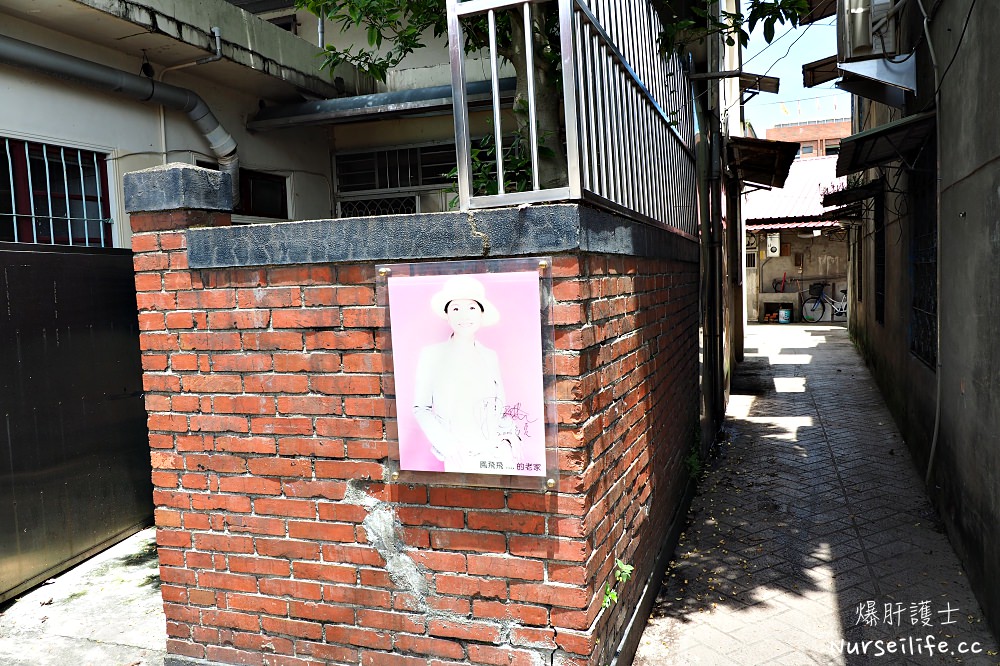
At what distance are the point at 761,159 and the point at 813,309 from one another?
1501 centimetres

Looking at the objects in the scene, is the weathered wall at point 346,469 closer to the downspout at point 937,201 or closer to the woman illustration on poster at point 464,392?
the woman illustration on poster at point 464,392

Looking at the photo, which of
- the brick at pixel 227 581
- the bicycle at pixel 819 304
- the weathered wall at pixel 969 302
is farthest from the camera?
the bicycle at pixel 819 304

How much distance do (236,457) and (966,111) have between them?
182 inches

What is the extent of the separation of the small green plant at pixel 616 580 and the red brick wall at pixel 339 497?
54mm

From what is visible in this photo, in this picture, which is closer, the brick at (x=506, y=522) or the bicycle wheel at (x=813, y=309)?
the brick at (x=506, y=522)

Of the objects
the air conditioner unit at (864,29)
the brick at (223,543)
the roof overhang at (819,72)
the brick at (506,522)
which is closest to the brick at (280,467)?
the brick at (223,543)

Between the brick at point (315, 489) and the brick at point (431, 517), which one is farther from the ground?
the brick at point (315, 489)

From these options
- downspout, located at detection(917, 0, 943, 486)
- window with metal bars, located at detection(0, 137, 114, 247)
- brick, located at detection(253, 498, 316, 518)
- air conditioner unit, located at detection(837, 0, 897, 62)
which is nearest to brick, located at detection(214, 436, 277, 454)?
brick, located at detection(253, 498, 316, 518)

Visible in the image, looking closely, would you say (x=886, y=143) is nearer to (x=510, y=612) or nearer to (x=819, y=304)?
(x=510, y=612)

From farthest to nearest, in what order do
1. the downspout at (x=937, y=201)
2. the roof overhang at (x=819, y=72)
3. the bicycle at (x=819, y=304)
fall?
the bicycle at (x=819, y=304)
the roof overhang at (x=819, y=72)
the downspout at (x=937, y=201)

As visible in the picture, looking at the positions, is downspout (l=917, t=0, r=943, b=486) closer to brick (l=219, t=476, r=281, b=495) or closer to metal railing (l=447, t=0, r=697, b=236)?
metal railing (l=447, t=0, r=697, b=236)

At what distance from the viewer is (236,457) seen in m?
3.36

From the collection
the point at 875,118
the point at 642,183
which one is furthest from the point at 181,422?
the point at 875,118

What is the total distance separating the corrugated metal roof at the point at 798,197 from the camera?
17.8 m
